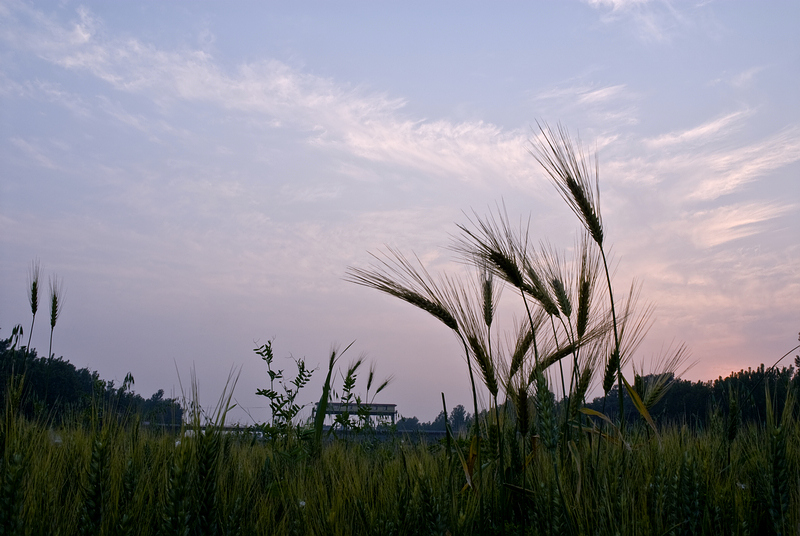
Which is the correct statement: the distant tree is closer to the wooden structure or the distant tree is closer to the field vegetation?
the field vegetation

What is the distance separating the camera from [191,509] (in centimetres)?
214

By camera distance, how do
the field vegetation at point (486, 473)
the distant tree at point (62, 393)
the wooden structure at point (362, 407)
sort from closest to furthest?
the field vegetation at point (486, 473) → the distant tree at point (62, 393) → the wooden structure at point (362, 407)

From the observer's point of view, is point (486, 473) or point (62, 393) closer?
point (486, 473)

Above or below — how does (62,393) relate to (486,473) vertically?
above

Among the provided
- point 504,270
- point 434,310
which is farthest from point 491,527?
point 504,270

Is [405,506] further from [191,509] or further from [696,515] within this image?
[696,515]

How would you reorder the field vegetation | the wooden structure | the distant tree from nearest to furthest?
the field vegetation < the distant tree < the wooden structure

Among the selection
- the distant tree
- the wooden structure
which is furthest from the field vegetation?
the wooden structure

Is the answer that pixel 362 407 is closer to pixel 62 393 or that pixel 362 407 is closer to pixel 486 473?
pixel 486 473

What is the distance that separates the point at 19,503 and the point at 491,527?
2223 mm

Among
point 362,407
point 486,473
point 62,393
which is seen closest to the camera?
point 486,473

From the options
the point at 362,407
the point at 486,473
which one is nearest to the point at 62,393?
the point at 362,407

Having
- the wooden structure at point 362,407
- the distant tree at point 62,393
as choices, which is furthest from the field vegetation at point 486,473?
the wooden structure at point 362,407

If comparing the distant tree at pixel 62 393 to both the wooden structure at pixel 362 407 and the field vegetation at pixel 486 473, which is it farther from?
the wooden structure at pixel 362 407
